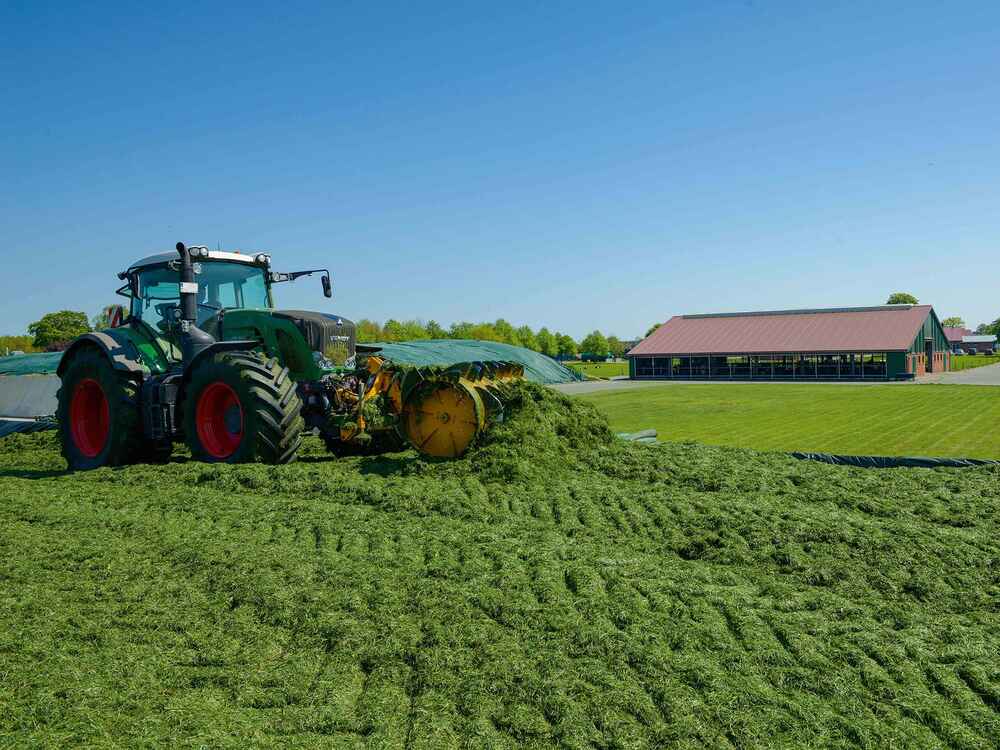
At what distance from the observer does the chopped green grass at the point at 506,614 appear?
3.64 m

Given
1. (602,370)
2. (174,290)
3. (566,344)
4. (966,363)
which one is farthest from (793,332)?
(566,344)

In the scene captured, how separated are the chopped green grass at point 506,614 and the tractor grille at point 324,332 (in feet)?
7.63

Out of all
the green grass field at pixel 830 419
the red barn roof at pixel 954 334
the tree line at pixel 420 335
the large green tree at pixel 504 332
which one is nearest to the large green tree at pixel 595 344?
the tree line at pixel 420 335

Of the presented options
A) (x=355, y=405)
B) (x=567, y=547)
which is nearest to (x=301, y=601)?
(x=567, y=547)

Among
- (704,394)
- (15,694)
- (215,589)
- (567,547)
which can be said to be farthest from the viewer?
(704,394)

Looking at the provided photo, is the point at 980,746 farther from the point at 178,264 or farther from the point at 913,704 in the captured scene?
the point at 178,264

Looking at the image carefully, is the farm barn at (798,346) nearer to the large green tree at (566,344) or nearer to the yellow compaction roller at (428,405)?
the yellow compaction roller at (428,405)

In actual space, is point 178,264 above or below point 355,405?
above

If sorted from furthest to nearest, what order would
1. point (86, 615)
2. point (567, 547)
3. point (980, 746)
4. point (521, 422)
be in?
point (521, 422) → point (567, 547) → point (86, 615) → point (980, 746)

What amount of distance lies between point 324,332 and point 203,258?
195 centimetres

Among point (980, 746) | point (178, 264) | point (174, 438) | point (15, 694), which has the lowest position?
point (980, 746)

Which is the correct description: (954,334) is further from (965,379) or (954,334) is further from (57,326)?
(57,326)

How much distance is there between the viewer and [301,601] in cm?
488

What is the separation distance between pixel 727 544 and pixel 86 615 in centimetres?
443
